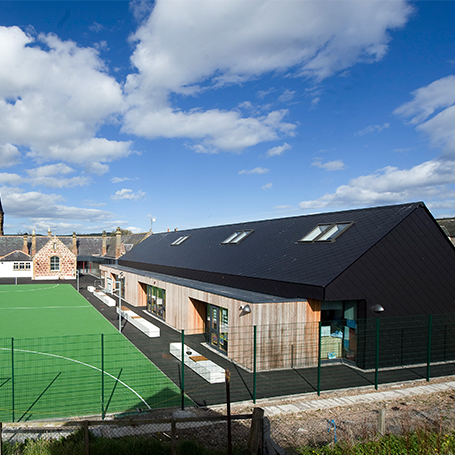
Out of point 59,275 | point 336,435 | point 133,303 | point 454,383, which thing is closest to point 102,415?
point 336,435

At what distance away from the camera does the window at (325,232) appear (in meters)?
17.5

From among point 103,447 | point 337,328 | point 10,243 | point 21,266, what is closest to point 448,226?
point 337,328

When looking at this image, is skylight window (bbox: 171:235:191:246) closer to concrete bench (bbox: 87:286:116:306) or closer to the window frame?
concrete bench (bbox: 87:286:116:306)

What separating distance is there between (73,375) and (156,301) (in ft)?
39.5

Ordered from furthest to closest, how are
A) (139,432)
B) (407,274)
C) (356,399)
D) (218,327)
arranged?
(218,327) → (407,274) → (356,399) → (139,432)

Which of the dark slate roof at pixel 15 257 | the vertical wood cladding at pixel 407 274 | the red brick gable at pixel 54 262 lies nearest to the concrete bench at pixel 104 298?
the red brick gable at pixel 54 262

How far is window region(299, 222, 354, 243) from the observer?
1755 centimetres

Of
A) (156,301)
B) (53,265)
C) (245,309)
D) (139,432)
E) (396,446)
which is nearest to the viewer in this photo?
(396,446)

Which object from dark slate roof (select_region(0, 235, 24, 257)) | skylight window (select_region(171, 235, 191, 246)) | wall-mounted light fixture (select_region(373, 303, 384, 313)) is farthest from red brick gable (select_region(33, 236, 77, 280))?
wall-mounted light fixture (select_region(373, 303, 384, 313))

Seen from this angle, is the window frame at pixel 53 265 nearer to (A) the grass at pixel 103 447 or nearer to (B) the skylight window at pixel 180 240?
(B) the skylight window at pixel 180 240

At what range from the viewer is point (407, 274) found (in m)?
15.2

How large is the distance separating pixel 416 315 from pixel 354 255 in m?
3.28

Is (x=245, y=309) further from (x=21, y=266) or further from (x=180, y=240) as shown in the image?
(x=21, y=266)

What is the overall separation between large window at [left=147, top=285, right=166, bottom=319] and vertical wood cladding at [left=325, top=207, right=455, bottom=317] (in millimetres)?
12833
